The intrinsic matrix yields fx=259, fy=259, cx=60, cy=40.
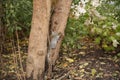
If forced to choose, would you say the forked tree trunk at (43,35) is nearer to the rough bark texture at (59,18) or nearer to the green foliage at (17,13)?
the rough bark texture at (59,18)

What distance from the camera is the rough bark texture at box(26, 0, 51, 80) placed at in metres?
2.59

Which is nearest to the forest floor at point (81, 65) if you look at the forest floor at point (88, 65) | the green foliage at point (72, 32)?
the forest floor at point (88, 65)

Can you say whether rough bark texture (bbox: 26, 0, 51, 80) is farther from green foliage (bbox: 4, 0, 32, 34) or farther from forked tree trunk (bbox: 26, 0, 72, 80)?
green foliage (bbox: 4, 0, 32, 34)

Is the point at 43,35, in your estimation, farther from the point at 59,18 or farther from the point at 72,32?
the point at 72,32

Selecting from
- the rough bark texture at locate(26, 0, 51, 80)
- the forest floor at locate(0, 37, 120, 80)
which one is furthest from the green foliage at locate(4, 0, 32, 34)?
the rough bark texture at locate(26, 0, 51, 80)

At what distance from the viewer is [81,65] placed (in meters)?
3.34

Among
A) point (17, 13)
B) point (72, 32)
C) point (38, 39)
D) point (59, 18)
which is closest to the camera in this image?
point (38, 39)

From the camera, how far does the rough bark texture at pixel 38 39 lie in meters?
2.59

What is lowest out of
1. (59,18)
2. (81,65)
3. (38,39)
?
(81,65)

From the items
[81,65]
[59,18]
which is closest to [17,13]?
[59,18]

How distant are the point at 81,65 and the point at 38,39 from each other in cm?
90

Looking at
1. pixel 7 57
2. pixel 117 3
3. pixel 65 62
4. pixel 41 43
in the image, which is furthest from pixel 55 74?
pixel 117 3

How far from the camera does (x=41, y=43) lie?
2.70m

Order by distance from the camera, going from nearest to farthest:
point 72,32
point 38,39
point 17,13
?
point 38,39 < point 17,13 < point 72,32
